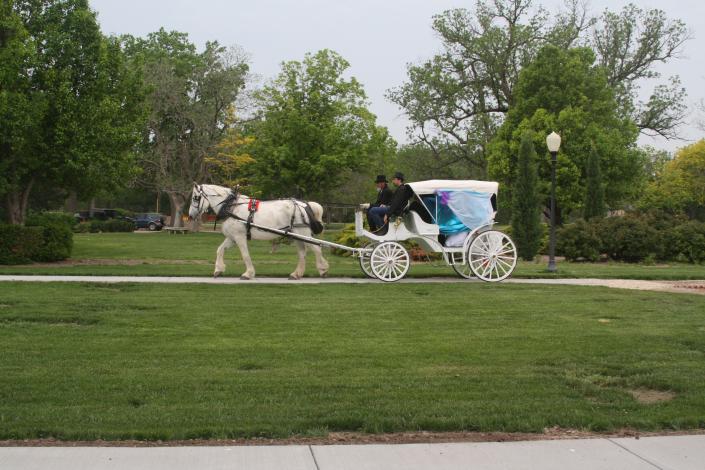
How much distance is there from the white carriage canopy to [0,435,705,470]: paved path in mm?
10478

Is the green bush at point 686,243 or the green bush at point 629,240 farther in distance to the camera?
the green bush at point 686,243

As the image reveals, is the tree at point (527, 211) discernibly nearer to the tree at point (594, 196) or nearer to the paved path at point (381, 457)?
the tree at point (594, 196)

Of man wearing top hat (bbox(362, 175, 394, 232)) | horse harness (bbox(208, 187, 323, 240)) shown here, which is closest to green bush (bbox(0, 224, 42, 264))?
horse harness (bbox(208, 187, 323, 240))

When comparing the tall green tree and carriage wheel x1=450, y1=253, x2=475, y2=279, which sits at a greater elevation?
the tall green tree

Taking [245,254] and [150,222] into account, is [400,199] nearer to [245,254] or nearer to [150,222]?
[245,254]

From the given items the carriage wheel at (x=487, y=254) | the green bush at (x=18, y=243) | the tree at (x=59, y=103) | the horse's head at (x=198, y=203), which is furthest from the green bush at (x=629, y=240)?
the green bush at (x=18, y=243)

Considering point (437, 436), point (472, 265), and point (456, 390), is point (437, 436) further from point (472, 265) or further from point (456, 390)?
point (472, 265)

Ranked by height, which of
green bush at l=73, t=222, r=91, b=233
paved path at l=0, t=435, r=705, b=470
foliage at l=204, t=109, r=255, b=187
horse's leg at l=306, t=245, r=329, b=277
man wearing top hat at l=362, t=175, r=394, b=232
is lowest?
paved path at l=0, t=435, r=705, b=470

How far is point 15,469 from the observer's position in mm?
4918

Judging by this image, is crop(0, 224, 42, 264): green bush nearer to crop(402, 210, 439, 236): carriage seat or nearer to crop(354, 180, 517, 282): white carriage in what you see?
crop(354, 180, 517, 282): white carriage

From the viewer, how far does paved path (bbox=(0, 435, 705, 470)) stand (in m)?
5.08

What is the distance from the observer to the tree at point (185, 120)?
50.6 metres

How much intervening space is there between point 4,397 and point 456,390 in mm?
4010

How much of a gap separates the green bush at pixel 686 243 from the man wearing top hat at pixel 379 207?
14045mm
